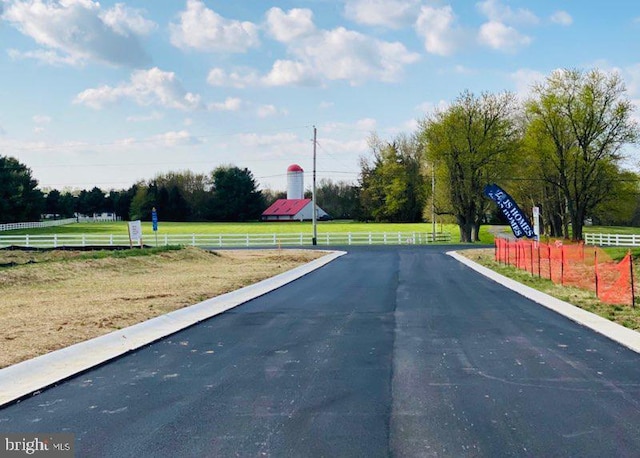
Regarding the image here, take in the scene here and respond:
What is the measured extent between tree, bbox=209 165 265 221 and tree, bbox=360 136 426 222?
926 inches

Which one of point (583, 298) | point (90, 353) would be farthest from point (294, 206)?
point (90, 353)

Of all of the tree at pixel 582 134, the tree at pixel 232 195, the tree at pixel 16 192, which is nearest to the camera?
the tree at pixel 582 134

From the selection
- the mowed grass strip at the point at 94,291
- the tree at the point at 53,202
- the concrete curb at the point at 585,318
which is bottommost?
the concrete curb at the point at 585,318

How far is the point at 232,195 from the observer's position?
105 metres

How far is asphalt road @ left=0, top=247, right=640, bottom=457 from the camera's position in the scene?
4.70 meters

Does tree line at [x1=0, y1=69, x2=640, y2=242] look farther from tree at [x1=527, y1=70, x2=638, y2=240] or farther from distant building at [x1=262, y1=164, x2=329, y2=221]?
distant building at [x1=262, y1=164, x2=329, y2=221]

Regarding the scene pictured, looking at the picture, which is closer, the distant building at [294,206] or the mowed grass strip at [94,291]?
the mowed grass strip at [94,291]

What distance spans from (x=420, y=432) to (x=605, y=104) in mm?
45849

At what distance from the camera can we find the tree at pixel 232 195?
10406 centimetres

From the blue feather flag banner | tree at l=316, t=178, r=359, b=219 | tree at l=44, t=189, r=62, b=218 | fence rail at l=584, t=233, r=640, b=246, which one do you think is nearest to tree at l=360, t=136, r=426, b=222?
tree at l=316, t=178, r=359, b=219

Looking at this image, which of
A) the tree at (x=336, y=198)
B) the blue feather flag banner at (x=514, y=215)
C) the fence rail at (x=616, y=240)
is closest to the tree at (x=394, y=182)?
the tree at (x=336, y=198)

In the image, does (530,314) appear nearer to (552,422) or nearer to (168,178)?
(552,422)

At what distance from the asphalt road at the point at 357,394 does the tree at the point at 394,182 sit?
69203 mm

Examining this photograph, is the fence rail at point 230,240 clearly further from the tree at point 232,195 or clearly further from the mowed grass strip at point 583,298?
the tree at point 232,195
